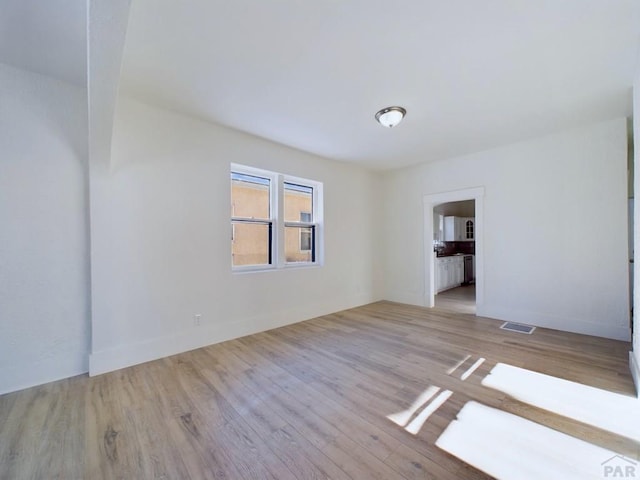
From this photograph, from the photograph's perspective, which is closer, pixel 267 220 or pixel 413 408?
pixel 413 408

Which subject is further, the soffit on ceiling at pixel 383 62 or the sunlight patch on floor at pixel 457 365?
the sunlight patch on floor at pixel 457 365

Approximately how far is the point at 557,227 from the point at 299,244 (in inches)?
147

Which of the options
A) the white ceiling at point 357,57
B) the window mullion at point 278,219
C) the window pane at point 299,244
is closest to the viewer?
the white ceiling at point 357,57

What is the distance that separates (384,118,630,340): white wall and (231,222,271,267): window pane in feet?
10.6

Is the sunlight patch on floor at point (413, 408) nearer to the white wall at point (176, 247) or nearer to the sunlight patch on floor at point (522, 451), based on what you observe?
the sunlight patch on floor at point (522, 451)

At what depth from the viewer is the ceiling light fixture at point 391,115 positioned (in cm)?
285

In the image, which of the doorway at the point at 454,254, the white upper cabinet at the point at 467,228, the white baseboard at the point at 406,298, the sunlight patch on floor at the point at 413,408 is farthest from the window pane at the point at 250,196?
the white upper cabinet at the point at 467,228

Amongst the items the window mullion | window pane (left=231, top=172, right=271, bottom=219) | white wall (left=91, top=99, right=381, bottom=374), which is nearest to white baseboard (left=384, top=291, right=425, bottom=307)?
white wall (left=91, top=99, right=381, bottom=374)

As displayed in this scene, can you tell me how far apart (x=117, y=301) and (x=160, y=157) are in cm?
157

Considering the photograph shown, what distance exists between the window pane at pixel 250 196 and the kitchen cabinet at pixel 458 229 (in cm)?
591

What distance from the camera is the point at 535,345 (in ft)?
10.3

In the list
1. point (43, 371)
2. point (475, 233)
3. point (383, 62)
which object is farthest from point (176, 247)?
point (475, 233)

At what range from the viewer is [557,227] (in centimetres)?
367

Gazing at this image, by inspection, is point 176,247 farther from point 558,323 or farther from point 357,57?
point 558,323
